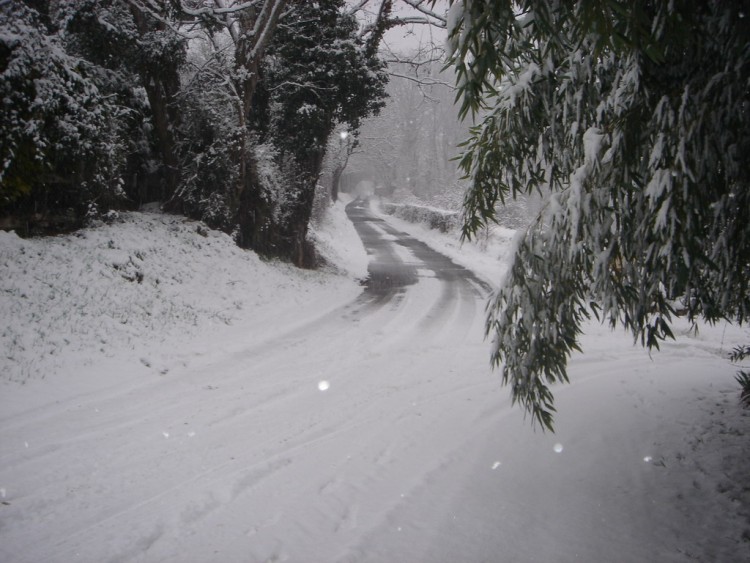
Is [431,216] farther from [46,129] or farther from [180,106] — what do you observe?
[46,129]

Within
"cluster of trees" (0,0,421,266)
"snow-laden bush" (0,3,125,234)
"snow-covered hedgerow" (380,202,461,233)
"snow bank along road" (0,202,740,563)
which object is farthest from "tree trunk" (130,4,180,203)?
"snow-covered hedgerow" (380,202,461,233)

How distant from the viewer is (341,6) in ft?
41.2

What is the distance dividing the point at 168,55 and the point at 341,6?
5467 millimetres

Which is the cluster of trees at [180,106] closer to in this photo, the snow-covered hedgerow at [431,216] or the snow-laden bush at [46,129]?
the snow-laden bush at [46,129]

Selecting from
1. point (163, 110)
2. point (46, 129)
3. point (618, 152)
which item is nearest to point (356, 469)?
point (618, 152)

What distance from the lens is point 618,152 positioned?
A: 2.82 m

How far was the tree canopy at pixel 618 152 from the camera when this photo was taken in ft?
6.88

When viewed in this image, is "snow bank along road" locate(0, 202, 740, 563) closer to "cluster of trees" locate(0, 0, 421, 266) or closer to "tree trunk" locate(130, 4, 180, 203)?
"cluster of trees" locate(0, 0, 421, 266)

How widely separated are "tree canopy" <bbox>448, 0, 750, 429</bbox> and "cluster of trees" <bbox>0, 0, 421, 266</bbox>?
8.41 meters

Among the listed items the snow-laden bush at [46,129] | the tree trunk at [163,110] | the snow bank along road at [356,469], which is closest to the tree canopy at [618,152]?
the snow bank along road at [356,469]

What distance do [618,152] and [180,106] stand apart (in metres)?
11.8

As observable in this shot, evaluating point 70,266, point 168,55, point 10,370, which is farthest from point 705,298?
point 168,55

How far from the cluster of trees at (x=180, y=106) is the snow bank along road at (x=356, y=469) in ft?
17.5

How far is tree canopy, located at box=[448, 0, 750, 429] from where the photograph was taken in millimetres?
2098
